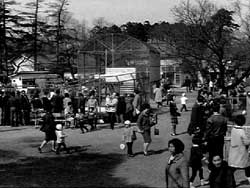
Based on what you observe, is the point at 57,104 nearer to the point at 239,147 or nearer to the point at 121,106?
the point at 121,106

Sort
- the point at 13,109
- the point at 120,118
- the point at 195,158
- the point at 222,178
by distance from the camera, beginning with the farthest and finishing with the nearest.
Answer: the point at 120,118, the point at 13,109, the point at 195,158, the point at 222,178

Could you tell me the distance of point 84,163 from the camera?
48.1 ft

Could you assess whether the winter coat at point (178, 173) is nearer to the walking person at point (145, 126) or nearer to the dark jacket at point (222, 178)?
the dark jacket at point (222, 178)

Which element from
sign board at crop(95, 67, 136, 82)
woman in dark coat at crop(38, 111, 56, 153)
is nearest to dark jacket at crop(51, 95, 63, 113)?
woman in dark coat at crop(38, 111, 56, 153)

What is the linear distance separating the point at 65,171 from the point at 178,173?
6413 millimetres

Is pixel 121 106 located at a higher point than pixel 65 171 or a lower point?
higher

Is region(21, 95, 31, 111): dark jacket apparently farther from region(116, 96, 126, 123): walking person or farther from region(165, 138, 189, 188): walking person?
region(165, 138, 189, 188): walking person

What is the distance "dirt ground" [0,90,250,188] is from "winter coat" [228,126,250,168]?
0.82 metres

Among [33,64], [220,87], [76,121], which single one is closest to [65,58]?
[33,64]

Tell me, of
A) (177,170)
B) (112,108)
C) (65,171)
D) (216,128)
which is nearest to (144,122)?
(65,171)

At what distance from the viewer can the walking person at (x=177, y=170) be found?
7539 millimetres

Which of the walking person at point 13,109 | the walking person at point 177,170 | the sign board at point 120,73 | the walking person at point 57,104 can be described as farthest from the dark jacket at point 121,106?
the walking person at point 177,170

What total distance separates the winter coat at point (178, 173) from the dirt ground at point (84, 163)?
12.6ft

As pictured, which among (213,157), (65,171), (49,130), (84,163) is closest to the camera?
(213,157)
